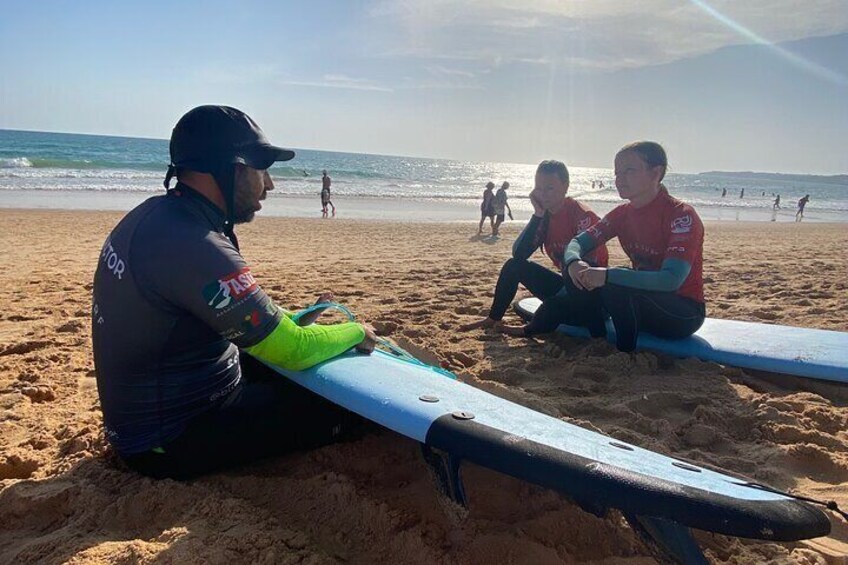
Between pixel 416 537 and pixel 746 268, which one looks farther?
pixel 746 268

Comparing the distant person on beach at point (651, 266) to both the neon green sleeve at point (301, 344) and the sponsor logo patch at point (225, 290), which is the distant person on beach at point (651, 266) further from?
the sponsor logo patch at point (225, 290)

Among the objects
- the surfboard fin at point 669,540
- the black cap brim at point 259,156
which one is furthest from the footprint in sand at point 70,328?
the surfboard fin at point 669,540

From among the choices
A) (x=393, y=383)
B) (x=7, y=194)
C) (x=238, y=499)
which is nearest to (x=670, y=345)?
(x=393, y=383)

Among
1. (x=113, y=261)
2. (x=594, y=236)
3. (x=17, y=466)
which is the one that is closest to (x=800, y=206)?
(x=594, y=236)

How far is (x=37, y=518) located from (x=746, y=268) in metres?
8.31

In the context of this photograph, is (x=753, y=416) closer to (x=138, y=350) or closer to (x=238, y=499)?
(x=238, y=499)

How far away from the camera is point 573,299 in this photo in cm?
429

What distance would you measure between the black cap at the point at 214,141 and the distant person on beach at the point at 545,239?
286cm

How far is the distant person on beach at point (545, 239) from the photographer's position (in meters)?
4.66

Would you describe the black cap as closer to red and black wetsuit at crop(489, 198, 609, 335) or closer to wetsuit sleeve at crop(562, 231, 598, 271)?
wetsuit sleeve at crop(562, 231, 598, 271)

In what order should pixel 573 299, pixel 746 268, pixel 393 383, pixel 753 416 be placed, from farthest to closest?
pixel 746 268 < pixel 573 299 < pixel 753 416 < pixel 393 383

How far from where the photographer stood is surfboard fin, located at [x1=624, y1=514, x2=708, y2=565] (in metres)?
1.56

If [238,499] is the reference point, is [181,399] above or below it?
above

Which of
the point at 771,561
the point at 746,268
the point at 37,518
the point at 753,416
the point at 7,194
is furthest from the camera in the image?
the point at 7,194
